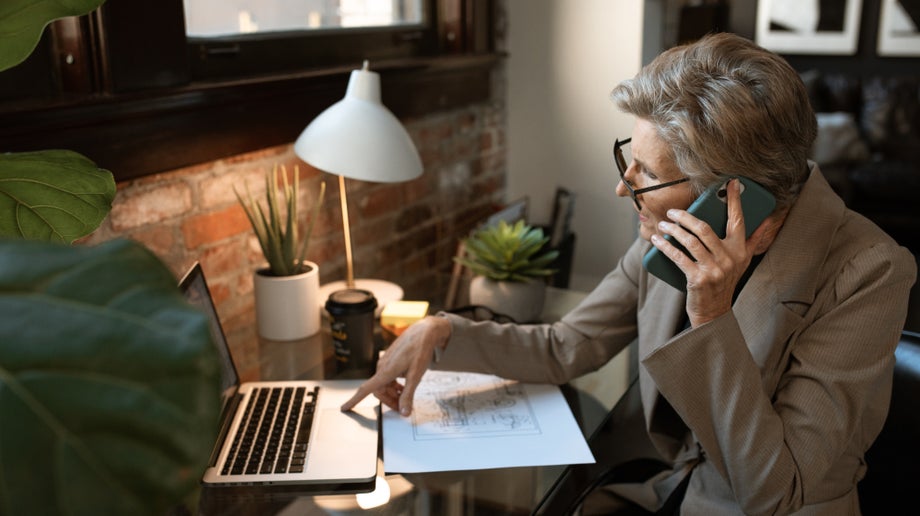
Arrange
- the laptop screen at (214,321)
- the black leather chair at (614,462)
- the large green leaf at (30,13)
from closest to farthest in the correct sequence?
the large green leaf at (30,13) < the black leather chair at (614,462) < the laptop screen at (214,321)

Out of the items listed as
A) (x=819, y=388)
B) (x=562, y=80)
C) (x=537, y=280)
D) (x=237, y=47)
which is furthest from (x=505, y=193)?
(x=819, y=388)

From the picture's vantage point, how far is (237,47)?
5.71 feet

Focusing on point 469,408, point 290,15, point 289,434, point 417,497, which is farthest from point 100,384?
point 290,15

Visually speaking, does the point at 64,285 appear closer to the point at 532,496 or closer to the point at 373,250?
the point at 532,496

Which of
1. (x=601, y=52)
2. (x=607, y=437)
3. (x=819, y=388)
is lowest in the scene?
(x=607, y=437)

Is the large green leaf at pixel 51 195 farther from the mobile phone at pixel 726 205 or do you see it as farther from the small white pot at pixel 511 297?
the small white pot at pixel 511 297

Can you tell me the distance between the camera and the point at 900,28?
5840 mm

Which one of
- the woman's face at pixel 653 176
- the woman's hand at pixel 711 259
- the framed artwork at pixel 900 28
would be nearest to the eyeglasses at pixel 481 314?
the woman's face at pixel 653 176

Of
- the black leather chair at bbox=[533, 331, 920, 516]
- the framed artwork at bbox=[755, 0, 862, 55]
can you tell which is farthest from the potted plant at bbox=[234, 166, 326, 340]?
the framed artwork at bbox=[755, 0, 862, 55]

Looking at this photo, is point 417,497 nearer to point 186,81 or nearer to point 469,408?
point 469,408

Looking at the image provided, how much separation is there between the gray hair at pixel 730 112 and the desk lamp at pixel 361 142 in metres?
0.50

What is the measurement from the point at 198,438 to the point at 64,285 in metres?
0.11

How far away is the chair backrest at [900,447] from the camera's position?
131cm

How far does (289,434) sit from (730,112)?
80 centimetres
